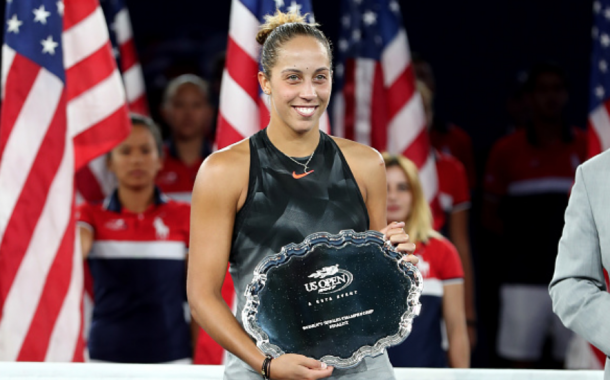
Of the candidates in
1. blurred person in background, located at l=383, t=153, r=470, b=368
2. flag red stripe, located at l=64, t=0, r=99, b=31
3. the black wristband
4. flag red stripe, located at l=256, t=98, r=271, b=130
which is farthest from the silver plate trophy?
flag red stripe, located at l=64, t=0, r=99, b=31

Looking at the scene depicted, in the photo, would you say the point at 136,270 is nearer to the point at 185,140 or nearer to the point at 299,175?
the point at 185,140

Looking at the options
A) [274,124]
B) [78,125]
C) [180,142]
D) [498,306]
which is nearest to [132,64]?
[180,142]

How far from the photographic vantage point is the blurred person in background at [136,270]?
3131 millimetres

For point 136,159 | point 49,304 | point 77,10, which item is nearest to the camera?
point 49,304

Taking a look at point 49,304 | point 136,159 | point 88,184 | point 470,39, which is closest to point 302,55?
point 49,304

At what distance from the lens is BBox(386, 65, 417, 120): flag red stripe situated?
13.2 feet

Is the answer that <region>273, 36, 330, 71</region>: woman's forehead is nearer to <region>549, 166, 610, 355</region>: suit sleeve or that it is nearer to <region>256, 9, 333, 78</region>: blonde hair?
<region>256, 9, 333, 78</region>: blonde hair

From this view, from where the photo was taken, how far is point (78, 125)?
324 cm

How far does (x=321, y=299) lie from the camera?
Result: 1.55 m

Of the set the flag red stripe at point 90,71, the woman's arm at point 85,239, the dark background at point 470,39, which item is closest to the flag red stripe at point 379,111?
the dark background at point 470,39

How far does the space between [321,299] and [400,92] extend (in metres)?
2.61

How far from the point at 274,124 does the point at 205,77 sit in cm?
398

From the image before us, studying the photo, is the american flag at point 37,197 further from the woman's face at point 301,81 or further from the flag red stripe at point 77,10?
the woman's face at point 301,81

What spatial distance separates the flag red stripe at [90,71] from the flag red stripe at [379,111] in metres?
1.42
